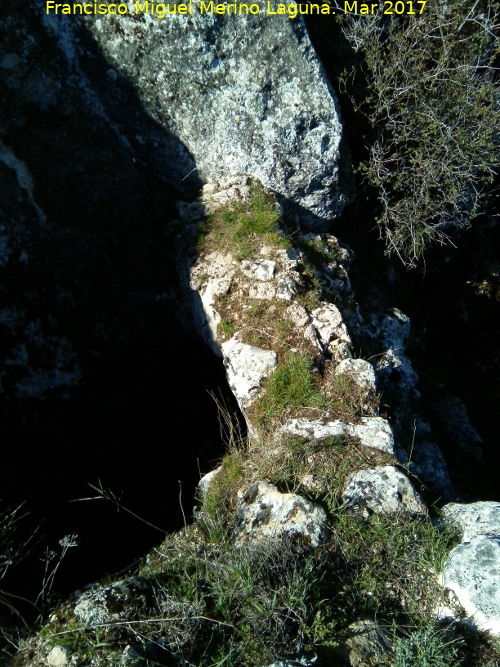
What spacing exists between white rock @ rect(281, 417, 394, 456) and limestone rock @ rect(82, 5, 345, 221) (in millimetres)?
2157

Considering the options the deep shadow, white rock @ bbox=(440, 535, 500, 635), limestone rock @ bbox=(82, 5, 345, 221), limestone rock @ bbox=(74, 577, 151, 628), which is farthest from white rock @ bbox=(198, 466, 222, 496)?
limestone rock @ bbox=(82, 5, 345, 221)

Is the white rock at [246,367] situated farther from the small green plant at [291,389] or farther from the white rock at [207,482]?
the white rock at [207,482]

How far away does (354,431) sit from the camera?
3.94 metres

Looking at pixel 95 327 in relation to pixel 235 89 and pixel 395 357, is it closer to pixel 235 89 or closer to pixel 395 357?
pixel 235 89

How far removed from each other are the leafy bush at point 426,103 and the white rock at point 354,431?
223 cm

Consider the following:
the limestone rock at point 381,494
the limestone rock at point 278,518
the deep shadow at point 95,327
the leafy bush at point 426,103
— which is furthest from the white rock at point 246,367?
the leafy bush at point 426,103

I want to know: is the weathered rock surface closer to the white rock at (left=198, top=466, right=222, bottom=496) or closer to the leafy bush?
the white rock at (left=198, top=466, right=222, bottom=496)

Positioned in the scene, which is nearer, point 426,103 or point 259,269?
point 259,269

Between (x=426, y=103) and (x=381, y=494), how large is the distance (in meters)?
3.53

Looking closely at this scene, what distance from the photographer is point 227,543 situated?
11.5ft

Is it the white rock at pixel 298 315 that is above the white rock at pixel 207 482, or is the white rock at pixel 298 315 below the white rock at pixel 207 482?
above

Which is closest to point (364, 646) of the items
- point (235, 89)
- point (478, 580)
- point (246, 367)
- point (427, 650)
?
point (427, 650)

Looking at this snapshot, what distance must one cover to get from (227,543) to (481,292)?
14.9ft

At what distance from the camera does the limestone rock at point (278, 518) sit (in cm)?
341
